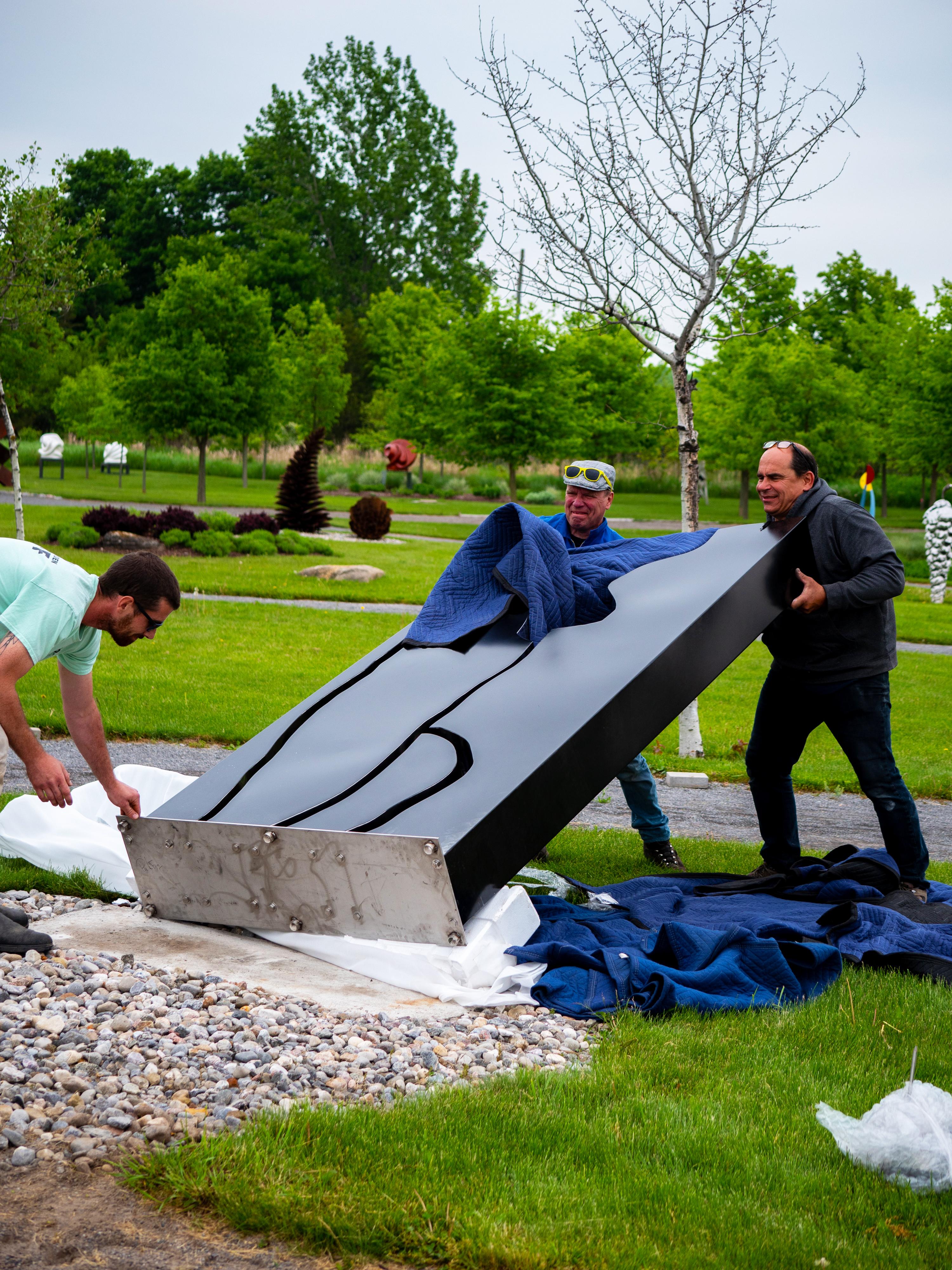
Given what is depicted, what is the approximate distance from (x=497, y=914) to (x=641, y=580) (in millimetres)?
2083

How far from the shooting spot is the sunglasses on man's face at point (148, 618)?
415cm

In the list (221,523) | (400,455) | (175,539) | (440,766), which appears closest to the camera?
(440,766)

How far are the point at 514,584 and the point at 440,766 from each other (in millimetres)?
1217

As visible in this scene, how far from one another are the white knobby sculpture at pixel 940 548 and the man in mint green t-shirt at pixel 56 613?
2063 cm

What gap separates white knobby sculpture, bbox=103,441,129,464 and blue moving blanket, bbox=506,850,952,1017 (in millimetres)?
40038

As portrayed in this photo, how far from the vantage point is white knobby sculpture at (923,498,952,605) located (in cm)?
2248

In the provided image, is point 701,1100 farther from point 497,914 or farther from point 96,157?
point 96,157

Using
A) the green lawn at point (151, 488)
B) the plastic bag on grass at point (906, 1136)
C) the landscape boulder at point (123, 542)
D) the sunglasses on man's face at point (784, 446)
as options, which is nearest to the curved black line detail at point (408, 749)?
the sunglasses on man's face at point (784, 446)

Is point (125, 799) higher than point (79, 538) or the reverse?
the reverse

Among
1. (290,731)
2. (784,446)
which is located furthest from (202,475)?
(784,446)

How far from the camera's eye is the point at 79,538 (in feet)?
66.7

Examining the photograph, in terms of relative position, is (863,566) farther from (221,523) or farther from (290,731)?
(221,523)

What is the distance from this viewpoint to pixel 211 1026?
12.1ft

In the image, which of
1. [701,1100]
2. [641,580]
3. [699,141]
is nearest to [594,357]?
[699,141]
